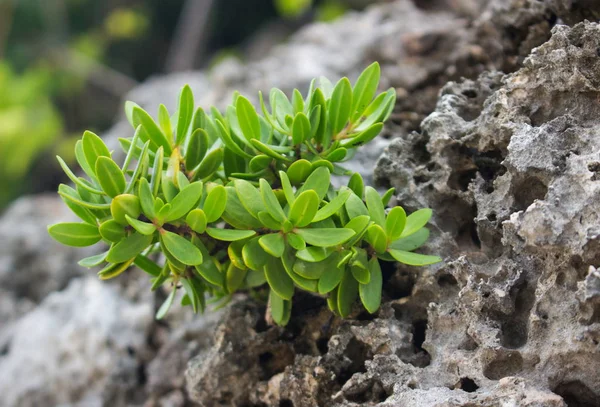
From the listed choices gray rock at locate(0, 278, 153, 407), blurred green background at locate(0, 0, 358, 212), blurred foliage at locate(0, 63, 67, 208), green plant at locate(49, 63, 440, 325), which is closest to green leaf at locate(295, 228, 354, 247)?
green plant at locate(49, 63, 440, 325)

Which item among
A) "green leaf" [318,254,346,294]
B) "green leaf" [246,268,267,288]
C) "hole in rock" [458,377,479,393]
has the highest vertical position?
"green leaf" [318,254,346,294]

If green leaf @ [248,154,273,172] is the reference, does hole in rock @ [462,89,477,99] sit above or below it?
above

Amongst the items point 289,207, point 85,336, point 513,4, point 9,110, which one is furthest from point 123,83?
point 289,207

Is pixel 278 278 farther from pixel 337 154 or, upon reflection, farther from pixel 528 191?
pixel 528 191

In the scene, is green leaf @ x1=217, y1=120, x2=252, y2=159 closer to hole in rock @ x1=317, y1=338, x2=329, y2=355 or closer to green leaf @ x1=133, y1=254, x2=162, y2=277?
green leaf @ x1=133, y1=254, x2=162, y2=277

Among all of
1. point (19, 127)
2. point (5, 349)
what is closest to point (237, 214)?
point (5, 349)

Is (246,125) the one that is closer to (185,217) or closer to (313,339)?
(185,217)
